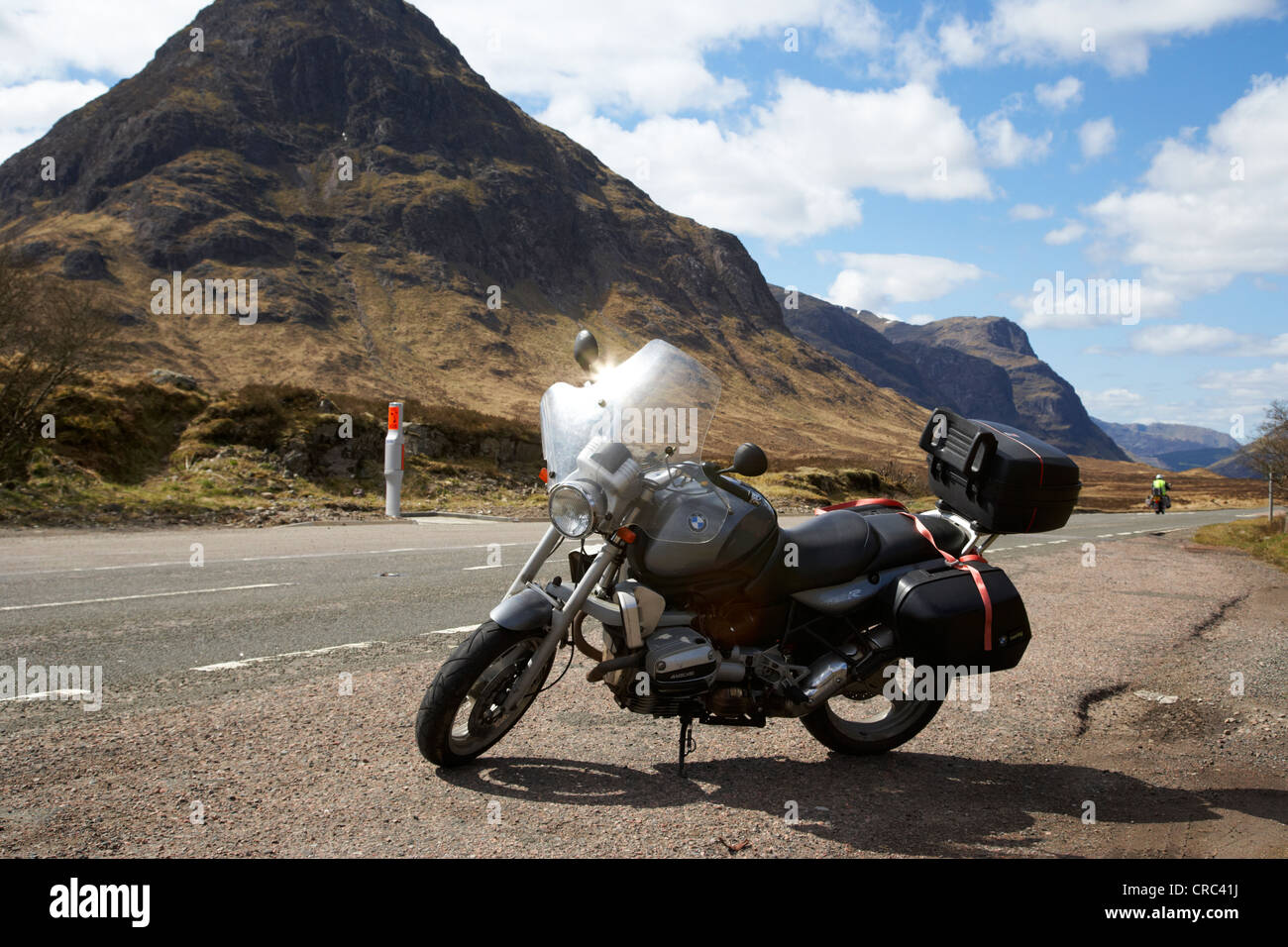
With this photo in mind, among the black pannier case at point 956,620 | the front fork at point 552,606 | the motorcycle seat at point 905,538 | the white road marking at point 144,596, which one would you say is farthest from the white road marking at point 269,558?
the black pannier case at point 956,620

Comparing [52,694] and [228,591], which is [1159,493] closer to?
[228,591]

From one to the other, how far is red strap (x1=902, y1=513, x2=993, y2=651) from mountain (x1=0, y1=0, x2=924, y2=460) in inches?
3672

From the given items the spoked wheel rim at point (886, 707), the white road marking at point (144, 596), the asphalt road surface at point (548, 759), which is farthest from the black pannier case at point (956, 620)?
the white road marking at point (144, 596)

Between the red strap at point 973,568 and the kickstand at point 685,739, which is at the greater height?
the red strap at point 973,568

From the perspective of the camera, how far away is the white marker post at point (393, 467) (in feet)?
64.1

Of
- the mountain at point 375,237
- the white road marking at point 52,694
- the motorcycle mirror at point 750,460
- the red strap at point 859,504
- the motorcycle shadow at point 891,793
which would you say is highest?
the mountain at point 375,237

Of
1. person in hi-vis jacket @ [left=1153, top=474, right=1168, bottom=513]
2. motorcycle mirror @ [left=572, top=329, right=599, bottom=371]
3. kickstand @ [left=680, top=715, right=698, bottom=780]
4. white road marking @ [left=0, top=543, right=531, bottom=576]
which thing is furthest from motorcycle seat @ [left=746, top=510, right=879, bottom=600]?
person in hi-vis jacket @ [left=1153, top=474, right=1168, bottom=513]

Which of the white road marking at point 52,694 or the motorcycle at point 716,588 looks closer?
the motorcycle at point 716,588

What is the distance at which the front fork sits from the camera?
419 centimetres

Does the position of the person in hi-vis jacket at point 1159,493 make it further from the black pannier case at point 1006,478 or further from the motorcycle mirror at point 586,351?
the motorcycle mirror at point 586,351

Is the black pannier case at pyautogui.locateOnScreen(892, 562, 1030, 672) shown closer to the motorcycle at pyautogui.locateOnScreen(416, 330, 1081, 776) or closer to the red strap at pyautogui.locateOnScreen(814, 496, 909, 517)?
the motorcycle at pyautogui.locateOnScreen(416, 330, 1081, 776)

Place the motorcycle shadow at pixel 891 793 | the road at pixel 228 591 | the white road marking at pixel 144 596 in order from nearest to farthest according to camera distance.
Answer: the motorcycle shadow at pixel 891 793 → the road at pixel 228 591 → the white road marking at pixel 144 596

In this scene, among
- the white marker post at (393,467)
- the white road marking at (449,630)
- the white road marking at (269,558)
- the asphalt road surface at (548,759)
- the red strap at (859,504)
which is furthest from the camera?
the white marker post at (393,467)
